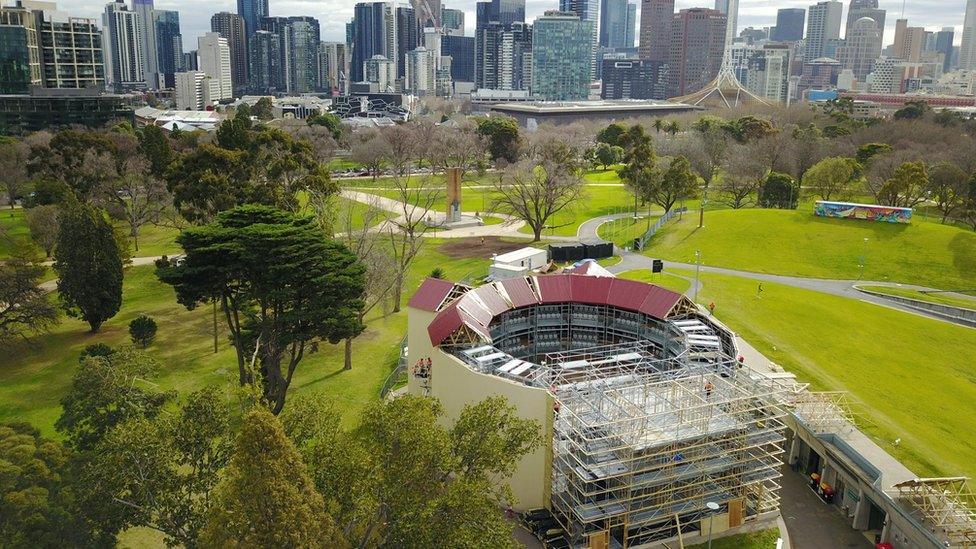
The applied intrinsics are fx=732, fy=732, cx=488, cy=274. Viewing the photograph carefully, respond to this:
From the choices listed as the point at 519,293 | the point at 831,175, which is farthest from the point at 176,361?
the point at 831,175

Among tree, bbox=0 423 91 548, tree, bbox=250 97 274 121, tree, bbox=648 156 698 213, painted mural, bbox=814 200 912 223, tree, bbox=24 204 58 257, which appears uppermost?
tree, bbox=250 97 274 121

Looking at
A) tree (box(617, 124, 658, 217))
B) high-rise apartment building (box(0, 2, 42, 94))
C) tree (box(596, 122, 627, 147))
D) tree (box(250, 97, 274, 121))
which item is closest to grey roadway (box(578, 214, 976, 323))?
tree (box(617, 124, 658, 217))

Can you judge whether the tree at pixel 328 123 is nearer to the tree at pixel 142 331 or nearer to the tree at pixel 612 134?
the tree at pixel 612 134

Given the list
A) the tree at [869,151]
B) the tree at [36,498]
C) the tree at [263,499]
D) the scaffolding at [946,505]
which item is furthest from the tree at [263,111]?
the tree at [263,499]

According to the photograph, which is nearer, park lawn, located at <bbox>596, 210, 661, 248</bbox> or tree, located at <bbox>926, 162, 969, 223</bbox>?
park lawn, located at <bbox>596, 210, 661, 248</bbox>

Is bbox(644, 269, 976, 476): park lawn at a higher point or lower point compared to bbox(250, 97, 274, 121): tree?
lower

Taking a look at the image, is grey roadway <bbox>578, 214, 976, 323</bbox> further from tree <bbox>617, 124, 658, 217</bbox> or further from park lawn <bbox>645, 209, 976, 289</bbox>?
tree <bbox>617, 124, 658, 217</bbox>
